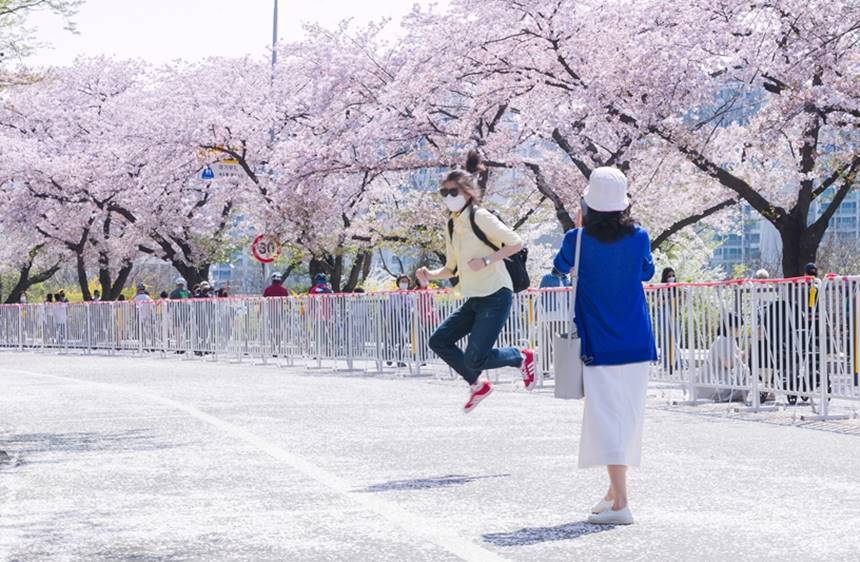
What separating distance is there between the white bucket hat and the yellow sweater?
2.62 meters

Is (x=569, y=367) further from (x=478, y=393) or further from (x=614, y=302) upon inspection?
(x=478, y=393)

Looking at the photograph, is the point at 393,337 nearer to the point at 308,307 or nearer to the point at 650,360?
the point at 308,307


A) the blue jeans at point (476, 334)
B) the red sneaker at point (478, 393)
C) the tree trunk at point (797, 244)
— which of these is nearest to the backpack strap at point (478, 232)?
the blue jeans at point (476, 334)

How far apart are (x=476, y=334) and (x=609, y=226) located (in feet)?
10.1

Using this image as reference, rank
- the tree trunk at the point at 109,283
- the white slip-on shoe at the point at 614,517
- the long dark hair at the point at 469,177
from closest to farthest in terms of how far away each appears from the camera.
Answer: the white slip-on shoe at the point at 614,517 < the long dark hair at the point at 469,177 < the tree trunk at the point at 109,283

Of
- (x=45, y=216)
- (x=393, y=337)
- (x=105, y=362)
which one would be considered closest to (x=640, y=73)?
(x=393, y=337)

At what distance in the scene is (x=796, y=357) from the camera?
46.2 feet

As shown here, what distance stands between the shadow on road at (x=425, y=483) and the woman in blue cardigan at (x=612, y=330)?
1416 millimetres

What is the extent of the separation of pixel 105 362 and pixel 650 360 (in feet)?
74.9

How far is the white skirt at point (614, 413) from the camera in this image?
6.86 m

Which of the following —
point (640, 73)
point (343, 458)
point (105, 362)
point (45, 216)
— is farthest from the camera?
point (45, 216)

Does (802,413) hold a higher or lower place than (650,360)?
lower

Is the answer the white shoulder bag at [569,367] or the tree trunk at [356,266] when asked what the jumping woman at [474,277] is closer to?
the white shoulder bag at [569,367]

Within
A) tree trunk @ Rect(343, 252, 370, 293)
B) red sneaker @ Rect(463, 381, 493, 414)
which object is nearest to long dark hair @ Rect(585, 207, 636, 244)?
red sneaker @ Rect(463, 381, 493, 414)
